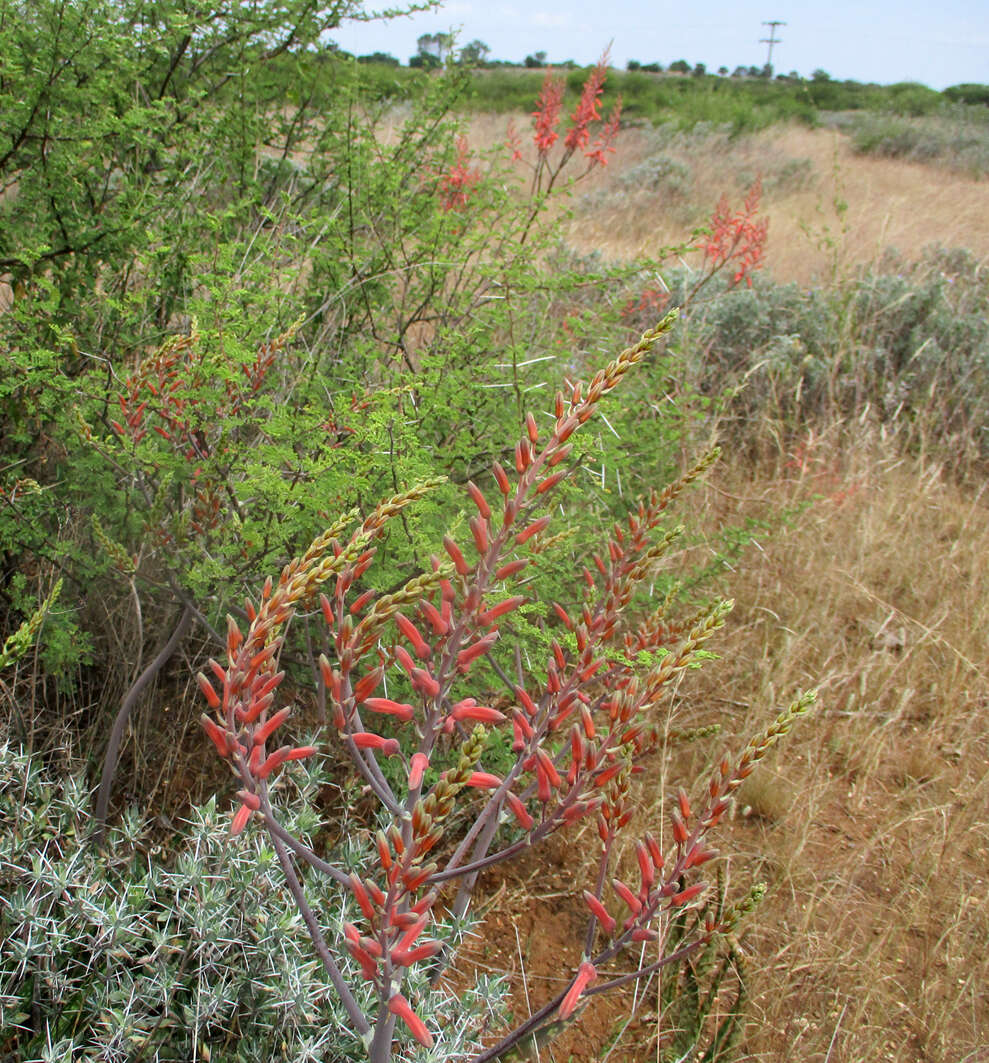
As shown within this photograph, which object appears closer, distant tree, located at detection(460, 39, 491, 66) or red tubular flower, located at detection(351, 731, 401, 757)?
red tubular flower, located at detection(351, 731, 401, 757)

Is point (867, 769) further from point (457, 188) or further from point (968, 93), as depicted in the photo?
point (968, 93)

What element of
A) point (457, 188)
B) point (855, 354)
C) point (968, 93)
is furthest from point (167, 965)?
point (968, 93)

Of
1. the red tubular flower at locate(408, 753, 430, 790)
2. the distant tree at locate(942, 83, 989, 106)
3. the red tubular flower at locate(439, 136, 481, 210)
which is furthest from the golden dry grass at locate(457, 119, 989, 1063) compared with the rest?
the distant tree at locate(942, 83, 989, 106)

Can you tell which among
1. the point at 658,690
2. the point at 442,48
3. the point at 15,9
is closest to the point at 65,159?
the point at 15,9

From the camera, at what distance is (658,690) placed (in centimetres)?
119

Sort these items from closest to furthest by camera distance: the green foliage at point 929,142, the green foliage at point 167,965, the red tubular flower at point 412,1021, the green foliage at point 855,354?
1. the red tubular flower at point 412,1021
2. the green foliage at point 167,965
3. the green foliage at point 855,354
4. the green foliage at point 929,142

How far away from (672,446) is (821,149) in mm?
15582

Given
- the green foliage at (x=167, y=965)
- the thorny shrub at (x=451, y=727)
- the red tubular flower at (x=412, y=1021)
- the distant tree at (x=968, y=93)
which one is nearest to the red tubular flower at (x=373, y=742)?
the thorny shrub at (x=451, y=727)

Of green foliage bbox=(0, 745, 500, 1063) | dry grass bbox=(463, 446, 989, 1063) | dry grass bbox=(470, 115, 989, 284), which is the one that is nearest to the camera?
green foliage bbox=(0, 745, 500, 1063)

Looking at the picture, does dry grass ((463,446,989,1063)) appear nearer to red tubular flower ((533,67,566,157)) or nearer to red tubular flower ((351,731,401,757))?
red tubular flower ((351,731,401,757))

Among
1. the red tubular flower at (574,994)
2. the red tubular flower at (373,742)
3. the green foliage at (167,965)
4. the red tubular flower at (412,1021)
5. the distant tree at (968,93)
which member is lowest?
the green foliage at (167,965)

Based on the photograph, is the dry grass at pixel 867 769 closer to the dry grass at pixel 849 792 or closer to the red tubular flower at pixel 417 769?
the dry grass at pixel 849 792

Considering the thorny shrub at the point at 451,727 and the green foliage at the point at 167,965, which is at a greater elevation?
the thorny shrub at the point at 451,727

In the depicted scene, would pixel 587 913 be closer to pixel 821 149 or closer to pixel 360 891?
pixel 360 891
